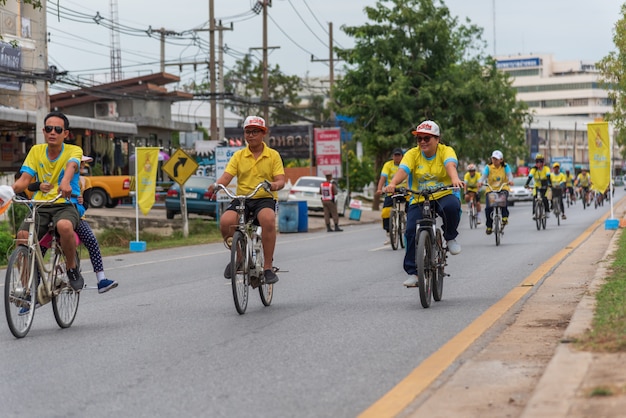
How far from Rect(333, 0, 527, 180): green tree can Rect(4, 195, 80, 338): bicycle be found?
1729 inches

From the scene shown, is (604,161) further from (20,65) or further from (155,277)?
(20,65)

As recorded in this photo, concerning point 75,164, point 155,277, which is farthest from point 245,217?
point 155,277

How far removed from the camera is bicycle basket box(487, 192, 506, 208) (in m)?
22.5

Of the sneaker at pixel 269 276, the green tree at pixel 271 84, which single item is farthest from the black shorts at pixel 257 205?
the green tree at pixel 271 84

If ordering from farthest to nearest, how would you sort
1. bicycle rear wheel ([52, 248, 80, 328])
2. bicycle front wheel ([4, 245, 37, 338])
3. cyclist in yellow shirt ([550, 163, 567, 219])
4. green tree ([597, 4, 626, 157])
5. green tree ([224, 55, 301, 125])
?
green tree ([224, 55, 301, 125])
green tree ([597, 4, 626, 157])
cyclist in yellow shirt ([550, 163, 567, 219])
bicycle rear wheel ([52, 248, 80, 328])
bicycle front wheel ([4, 245, 37, 338])

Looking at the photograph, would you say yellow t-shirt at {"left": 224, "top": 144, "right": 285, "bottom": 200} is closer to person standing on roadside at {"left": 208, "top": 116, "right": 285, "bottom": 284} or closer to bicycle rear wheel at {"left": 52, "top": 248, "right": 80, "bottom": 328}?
person standing on roadside at {"left": 208, "top": 116, "right": 285, "bottom": 284}

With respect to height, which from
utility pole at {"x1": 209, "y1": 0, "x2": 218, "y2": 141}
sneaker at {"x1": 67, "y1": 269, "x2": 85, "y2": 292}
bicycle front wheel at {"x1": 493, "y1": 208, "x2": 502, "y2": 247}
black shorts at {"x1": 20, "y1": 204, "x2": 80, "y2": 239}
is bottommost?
bicycle front wheel at {"x1": 493, "y1": 208, "x2": 502, "y2": 247}

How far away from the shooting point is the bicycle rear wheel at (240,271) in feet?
34.7

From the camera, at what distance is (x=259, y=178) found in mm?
11188

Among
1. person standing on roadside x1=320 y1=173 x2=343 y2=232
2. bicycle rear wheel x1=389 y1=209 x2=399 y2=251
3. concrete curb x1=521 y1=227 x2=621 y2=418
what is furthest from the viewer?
person standing on roadside x1=320 y1=173 x2=343 y2=232

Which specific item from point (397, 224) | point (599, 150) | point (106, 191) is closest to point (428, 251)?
point (397, 224)

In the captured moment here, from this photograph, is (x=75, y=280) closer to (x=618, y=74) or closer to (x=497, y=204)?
(x=497, y=204)

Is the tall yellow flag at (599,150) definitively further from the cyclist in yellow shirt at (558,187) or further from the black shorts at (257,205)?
the black shorts at (257,205)

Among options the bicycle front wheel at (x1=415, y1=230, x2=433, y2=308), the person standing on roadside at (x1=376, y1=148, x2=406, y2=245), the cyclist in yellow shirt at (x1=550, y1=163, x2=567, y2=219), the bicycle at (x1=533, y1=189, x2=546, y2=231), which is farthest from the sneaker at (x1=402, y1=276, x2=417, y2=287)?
the cyclist in yellow shirt at (x1=550, y1=163, x2=567, y2=219)
